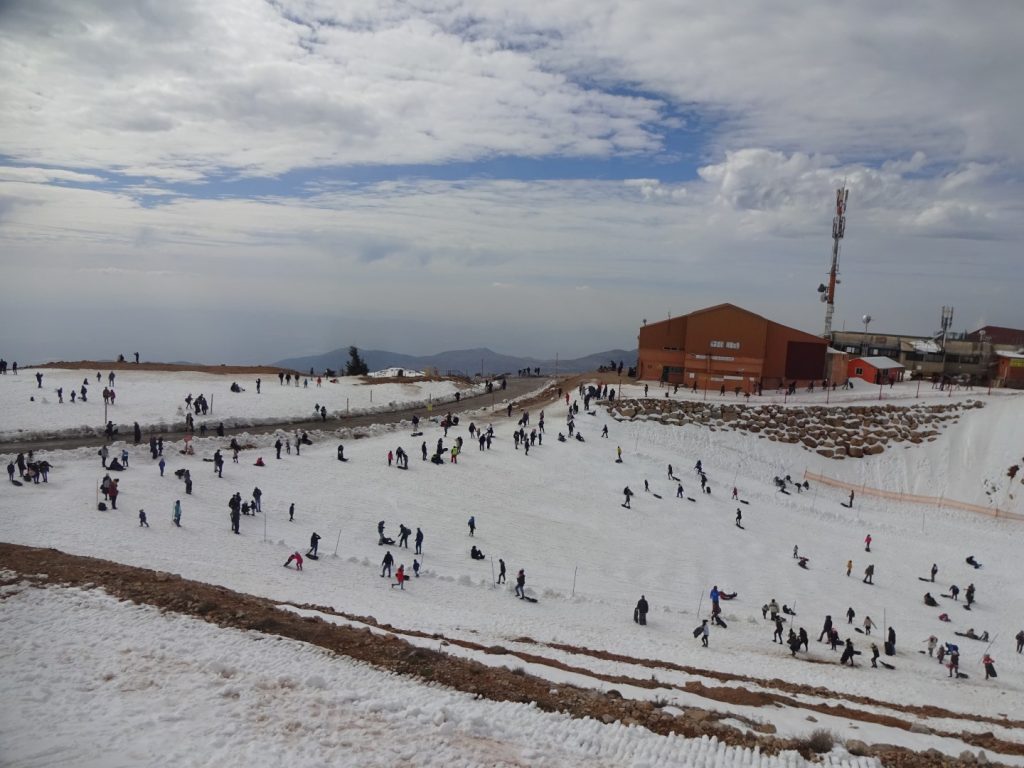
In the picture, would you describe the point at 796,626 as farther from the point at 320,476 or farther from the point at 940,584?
the point at 320,476

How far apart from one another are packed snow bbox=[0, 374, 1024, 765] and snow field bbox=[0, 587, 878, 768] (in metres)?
0.42

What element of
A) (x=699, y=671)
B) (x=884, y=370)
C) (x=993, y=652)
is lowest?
(x=993, y=652)

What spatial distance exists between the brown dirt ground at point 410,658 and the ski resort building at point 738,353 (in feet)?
141

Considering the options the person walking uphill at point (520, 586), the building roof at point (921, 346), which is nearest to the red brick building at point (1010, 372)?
the building roof at point (921, 346)

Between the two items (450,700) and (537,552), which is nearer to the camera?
(450,700)

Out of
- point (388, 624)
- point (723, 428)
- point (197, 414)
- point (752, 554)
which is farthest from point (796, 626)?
point (197, 414)

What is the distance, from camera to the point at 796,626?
23.4 metres

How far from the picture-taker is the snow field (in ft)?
33.1

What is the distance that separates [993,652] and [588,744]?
20810 mm

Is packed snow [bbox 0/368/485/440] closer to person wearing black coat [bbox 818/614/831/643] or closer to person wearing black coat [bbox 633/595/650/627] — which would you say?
person wearing black coat [bbox 633/595/650/627]

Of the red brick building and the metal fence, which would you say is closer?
the metal fence

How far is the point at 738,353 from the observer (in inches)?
2271

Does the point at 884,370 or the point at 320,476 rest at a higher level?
the point at 884,370

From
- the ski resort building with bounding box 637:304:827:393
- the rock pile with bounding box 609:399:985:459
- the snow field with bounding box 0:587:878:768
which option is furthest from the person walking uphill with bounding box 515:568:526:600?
the ski resort building with bounding box 637:304:827:393
